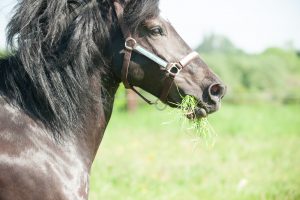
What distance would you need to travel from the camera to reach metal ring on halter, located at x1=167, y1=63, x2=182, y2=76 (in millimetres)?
3420

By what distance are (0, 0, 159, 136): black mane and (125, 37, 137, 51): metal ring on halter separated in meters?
0.10

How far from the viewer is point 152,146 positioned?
1125 cm

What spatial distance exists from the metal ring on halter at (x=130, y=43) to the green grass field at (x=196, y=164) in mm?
679

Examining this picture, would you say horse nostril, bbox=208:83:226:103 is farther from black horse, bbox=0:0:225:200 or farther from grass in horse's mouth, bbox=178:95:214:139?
grass in horse's mouth, bbox=178:95:214:139

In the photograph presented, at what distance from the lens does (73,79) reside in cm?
320

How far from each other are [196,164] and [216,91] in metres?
5.56

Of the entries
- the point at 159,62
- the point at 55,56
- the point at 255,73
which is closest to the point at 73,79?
the point at 55,56

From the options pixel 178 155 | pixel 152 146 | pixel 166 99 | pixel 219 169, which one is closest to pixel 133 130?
pixel 152 146

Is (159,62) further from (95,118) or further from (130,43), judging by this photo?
(95,118)

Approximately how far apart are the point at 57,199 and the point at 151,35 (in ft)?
4.57

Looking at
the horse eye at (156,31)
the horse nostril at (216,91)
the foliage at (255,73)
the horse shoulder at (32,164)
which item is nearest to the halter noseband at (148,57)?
the horse eye at (156,31)

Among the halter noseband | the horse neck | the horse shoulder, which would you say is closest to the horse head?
the halter noseband

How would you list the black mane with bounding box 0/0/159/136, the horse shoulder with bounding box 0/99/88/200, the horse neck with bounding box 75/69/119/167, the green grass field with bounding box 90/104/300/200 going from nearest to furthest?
the horse shoulder with bounding box 0/99/88/200 < the black mane with bounding box 0/0/159/136 < the horse neck with bounding box 75/69/119/167 < the green grass field with bounding box 90/104/300/200

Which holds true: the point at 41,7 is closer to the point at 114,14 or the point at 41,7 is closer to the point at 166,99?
the point at 114,14
